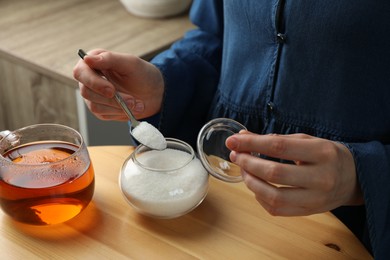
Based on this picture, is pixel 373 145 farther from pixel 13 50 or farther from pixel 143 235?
pixel 13 50

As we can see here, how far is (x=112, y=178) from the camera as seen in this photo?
26.2 inches

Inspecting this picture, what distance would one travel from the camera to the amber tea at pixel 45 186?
1.81ft

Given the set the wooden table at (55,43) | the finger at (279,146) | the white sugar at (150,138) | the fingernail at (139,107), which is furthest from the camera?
the wooden table at (55,43)

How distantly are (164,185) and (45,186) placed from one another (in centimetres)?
12

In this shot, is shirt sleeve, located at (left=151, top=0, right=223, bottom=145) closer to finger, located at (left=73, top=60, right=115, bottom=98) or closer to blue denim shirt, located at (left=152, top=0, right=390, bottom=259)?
blue denim shirt, located at (left=152, top=0, right=390, bottom=259)

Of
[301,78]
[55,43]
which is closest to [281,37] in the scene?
[301,78]

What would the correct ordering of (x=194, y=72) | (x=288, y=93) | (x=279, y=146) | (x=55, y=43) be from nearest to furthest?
(x=279, y=146)
(x=288, y=93)
(x=194, y=72)
(x=55, y=43)

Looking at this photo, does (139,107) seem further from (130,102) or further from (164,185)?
(164,185)

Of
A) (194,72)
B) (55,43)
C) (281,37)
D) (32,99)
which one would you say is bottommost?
(32,99)

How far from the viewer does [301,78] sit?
71 centimetres

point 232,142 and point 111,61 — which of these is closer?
point 232,142

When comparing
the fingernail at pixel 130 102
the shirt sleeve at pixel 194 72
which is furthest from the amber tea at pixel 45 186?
the shirt sleeve at pixel 194 72

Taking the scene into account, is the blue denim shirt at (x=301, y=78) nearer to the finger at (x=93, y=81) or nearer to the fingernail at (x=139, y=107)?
the fingernail at (x=139, y=107)

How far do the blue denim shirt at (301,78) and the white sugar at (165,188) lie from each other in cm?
17
